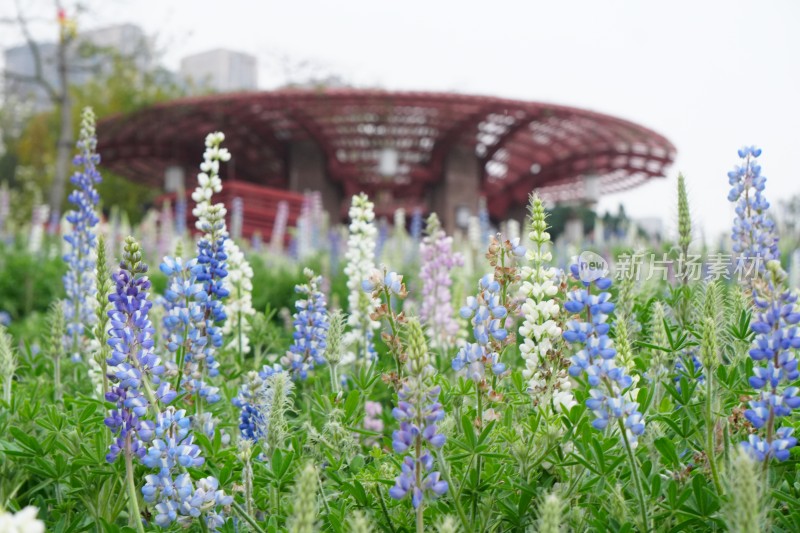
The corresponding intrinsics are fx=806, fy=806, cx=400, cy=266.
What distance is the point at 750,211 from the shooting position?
259 cm

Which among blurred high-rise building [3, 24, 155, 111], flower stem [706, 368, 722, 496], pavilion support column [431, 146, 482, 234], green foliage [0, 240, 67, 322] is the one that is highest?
blurred high-rise building [3, 24, 155, 111]

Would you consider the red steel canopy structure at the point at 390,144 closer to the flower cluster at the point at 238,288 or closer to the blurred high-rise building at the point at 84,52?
the blurred high-rise building at the point at 84,52

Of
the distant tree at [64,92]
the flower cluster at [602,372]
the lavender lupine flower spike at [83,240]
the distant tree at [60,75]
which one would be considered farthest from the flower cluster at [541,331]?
the distant tree at [60,75]

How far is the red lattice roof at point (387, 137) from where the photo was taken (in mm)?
22328

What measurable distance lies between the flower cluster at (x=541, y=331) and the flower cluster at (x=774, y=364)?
0.45 meters

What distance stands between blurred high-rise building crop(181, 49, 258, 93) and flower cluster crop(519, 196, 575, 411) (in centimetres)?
2733

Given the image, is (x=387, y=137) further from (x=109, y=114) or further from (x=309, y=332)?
(x=309, y=332)

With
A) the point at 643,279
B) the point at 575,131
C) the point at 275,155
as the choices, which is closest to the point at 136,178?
the point at 275,155

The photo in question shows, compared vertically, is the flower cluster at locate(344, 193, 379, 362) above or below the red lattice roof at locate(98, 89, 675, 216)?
below

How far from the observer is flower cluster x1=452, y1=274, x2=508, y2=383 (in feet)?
5.77

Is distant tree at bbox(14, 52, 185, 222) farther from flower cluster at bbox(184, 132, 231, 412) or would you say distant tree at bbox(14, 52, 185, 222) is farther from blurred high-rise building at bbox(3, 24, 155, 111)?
flower cluster at bbox(184, 132, 231, 412)

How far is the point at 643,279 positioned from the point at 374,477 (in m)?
1.74

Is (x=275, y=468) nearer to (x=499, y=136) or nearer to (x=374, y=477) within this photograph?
(x=374, y=477)

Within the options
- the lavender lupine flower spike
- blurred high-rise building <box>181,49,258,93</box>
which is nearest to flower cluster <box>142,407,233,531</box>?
the lavender lupine flower spike
